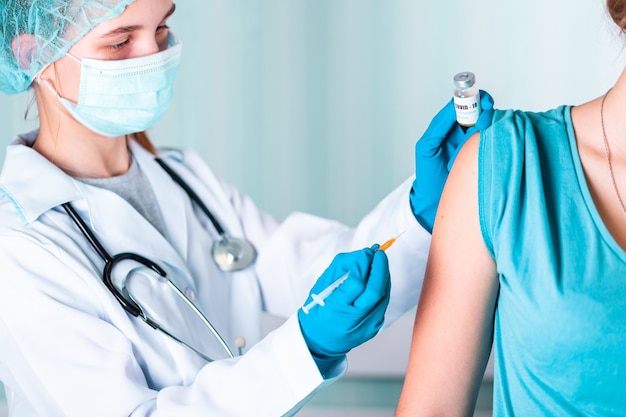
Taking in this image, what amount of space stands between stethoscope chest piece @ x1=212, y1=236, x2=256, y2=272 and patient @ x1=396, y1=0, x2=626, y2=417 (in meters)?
0.63

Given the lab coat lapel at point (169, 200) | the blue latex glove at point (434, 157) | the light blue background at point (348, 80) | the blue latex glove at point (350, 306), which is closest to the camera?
the blue latex glove at point (350, 306)

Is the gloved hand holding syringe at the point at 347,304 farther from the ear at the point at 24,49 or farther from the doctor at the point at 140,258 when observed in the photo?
the ear at the point at 24,49

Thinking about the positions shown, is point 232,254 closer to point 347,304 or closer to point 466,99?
point 347,304

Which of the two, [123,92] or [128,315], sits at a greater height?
[123,92]

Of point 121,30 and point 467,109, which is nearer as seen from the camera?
point 467,109

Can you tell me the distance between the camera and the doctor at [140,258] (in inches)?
54.4

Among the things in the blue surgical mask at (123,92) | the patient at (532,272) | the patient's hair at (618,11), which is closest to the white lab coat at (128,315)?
the blue surgical mask at (123,92)

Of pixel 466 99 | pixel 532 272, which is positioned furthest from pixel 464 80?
pixel 532 272

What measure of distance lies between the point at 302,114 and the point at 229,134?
0.80 ft

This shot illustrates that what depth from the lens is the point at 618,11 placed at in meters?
1.17

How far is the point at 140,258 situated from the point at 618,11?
3.06ft

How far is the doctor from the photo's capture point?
54.4 inches

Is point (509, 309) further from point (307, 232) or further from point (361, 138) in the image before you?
point (361, 138)

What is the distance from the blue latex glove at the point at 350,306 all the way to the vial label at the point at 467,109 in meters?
0.24
